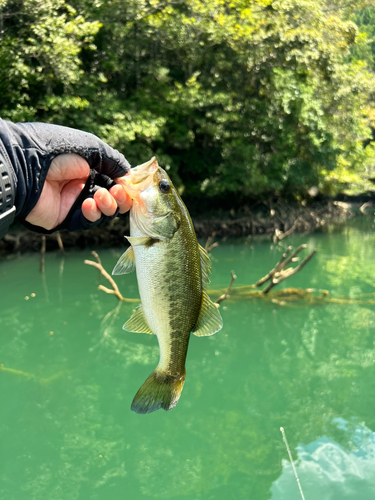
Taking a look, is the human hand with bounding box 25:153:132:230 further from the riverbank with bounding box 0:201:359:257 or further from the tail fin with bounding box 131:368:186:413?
the riverbank with bounding box 0:201:359:257

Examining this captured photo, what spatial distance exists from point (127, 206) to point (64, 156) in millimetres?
378

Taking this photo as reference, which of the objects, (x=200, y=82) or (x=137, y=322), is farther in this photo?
(x=200, y=82)

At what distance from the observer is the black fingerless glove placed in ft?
5.92

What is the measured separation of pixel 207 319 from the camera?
2.00 m

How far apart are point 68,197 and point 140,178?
0.66 metres

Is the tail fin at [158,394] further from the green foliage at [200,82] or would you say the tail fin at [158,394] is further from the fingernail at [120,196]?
the green foliage at [200,82]

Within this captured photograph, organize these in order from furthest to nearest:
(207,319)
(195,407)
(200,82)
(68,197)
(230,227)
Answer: (230,227), (200,82), (195,407), (68,197), (207,319)

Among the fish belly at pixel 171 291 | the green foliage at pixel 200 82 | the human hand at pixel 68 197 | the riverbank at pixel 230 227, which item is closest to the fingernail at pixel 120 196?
the human hand at pixel 68 197

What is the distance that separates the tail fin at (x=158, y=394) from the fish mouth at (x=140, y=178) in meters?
0.77

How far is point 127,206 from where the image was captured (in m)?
2.11

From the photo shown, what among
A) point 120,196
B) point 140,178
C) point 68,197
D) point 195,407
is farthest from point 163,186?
point 195,407

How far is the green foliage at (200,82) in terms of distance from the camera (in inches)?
563

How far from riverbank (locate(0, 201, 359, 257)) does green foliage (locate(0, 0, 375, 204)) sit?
4.15ft

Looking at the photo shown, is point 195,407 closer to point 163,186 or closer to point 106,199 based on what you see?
point 106,199
